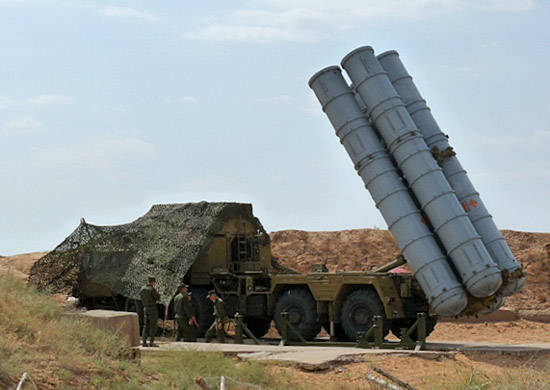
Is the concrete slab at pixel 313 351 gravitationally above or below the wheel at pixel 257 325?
below

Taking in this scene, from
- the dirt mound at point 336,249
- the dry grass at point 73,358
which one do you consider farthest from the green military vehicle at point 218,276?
the dirt mound at point 336,249

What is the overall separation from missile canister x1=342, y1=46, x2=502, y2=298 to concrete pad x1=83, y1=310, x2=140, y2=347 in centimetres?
634

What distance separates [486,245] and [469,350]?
6.60 feet

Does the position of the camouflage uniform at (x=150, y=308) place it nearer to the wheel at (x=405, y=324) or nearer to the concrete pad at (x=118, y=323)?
the concrete pad at (x=118, y=323)

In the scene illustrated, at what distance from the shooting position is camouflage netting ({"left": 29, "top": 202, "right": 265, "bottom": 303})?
19.8 metres

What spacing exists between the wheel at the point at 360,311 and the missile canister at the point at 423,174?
2.09 meters

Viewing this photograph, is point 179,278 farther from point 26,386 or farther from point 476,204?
point 26,386

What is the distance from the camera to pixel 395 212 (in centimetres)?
1630

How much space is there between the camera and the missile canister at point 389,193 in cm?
1568

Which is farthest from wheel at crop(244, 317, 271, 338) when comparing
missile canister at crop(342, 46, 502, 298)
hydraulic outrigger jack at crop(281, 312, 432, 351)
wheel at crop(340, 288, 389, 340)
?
missile canister at crop(342, 46, 502, 298)

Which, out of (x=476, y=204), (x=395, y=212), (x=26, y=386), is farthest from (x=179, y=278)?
(x=26, y=386)

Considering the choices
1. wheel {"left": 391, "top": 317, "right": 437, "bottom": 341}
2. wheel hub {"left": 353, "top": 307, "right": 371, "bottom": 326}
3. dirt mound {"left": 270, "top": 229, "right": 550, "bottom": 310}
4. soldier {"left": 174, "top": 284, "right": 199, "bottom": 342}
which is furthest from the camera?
dirt mound {"left": 270, "top": 229, "right": 550, "bottom": 310}

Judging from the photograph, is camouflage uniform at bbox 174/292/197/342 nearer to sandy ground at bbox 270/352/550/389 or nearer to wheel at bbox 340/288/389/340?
wheel at bbox 340/288/389/340

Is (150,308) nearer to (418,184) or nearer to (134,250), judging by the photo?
(134,250)
